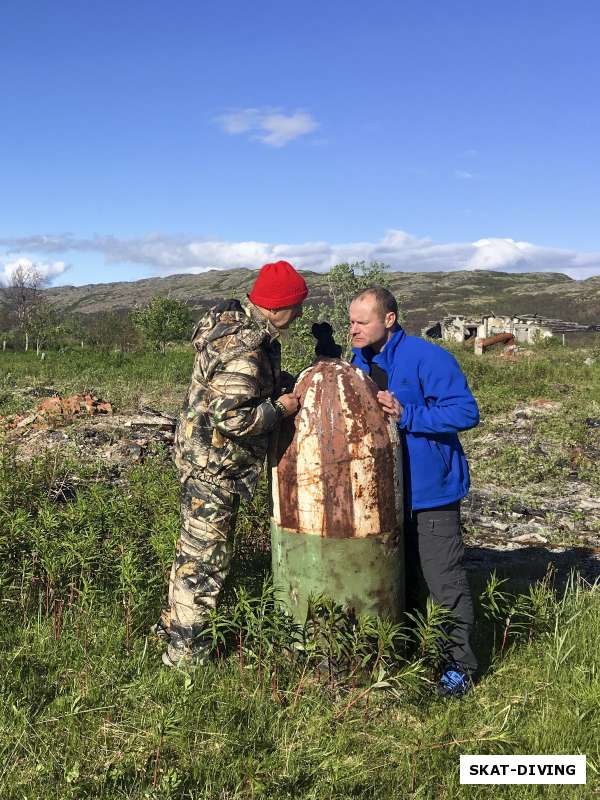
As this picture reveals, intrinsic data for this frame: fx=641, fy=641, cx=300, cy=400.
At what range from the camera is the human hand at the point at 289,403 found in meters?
3.05

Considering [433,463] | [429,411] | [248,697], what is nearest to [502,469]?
[433,463]

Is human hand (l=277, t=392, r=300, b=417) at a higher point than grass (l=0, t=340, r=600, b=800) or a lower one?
higher

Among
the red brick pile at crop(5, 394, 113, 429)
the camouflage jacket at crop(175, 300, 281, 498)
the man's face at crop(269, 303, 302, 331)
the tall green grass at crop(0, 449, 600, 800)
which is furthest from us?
the red brick pile at crop(5, 394, 113, 429)

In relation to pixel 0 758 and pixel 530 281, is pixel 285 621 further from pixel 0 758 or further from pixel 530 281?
pixel 530 281

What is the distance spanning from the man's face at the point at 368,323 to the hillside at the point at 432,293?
4666 cm

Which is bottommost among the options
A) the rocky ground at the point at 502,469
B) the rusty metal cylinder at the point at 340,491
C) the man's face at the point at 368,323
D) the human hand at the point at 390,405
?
the rocky ground at the point at 502,469

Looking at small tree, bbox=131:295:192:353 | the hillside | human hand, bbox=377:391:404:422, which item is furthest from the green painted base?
the hillside

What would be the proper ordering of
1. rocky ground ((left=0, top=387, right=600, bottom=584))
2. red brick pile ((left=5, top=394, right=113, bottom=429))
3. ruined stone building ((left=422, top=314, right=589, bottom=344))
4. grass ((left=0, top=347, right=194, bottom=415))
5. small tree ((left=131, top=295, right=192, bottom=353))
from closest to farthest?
rocky ground ((left=0, top=387, right=600, bottom=584)) < red brick pile ((left=5, top=394, right=113, bottom=429)) < grass ((left=0, top=347, right=194, bottom=415)) < small tree ((left=131, top=295, right=192, bottom=353)) < ruined stone building ((left=422, top=314, right=589, bottom=344))

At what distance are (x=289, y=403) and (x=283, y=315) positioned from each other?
18.5 inches

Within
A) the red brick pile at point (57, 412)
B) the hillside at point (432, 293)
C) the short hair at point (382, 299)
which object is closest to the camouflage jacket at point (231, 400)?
the short hair at point (382, 299)

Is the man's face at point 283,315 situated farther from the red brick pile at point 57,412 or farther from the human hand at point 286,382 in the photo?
the red brick pile at point 57,412

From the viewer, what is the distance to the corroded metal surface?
303cm

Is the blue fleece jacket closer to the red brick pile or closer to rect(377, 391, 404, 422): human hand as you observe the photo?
rect(377, 391, 404, 422): human hand

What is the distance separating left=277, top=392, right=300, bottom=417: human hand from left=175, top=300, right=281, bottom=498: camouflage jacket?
2.5 inches
